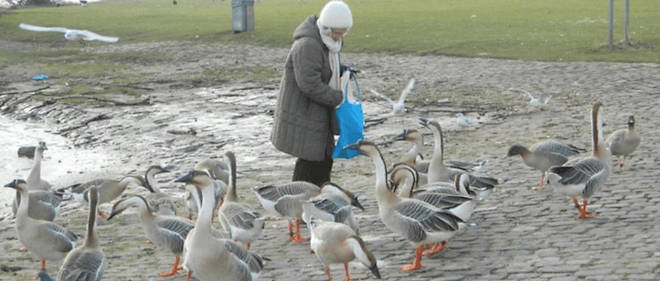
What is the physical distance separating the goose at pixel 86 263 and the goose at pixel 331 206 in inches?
96.9

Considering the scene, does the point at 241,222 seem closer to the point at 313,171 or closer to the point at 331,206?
the point at 331,206

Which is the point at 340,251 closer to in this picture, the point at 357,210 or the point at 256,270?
the point at 256,270

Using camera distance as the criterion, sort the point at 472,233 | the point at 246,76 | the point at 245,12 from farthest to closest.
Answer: the point at 245,12
the point at 246,76
the point at 472,233

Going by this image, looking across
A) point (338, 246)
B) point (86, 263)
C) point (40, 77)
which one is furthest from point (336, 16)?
point (40, 77)

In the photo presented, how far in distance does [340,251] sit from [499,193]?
177 inches

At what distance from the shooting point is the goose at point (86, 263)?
29.6ft

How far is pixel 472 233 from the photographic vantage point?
10.7m

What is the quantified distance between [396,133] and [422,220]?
8.75 meters

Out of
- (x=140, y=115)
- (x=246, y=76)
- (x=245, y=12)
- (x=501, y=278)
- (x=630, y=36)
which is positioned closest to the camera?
(x=501, y=278)

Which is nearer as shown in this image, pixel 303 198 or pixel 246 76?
pixel 303 198

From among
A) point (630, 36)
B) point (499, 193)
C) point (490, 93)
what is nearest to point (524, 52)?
point (630, 36)

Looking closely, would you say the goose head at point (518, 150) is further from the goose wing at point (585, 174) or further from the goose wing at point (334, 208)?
the goose wing at point (334, 208)

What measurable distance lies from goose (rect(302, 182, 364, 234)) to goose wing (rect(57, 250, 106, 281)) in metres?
2.46

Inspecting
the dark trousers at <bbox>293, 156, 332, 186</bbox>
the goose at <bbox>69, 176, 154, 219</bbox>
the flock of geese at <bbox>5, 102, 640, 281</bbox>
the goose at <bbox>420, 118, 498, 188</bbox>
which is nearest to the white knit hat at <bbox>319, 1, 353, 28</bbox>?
the flock of geese at <bbox>5, 102, 640, 281</bbox>
